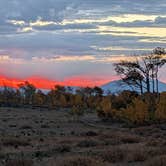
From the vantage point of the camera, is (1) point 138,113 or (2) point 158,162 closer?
(2) point 158,162

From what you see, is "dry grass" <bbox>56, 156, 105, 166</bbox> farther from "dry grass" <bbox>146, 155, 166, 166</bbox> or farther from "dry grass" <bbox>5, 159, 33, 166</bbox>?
"dry grass" <bbox>146, 155, 166, 166</bbox>

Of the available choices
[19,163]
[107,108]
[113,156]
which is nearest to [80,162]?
[19,163]

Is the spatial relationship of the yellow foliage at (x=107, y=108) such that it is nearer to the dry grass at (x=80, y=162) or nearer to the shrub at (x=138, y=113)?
the shrub at (x=138, y=113)

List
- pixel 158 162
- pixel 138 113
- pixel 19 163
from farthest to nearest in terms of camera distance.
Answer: pixel 138 113, pixel 19 163, pixel 158 162

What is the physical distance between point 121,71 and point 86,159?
39899 mm

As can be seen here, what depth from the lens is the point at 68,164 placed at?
1524 cm

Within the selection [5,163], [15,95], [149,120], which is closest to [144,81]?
[149,120]

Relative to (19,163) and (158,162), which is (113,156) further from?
(19,163)

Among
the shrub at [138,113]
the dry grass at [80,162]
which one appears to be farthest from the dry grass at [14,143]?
the shrub at [138,113]

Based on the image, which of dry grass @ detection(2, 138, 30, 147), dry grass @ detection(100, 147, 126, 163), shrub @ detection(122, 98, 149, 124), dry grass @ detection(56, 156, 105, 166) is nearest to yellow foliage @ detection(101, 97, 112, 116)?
shrub @ detection(122, 98, 149, 124)

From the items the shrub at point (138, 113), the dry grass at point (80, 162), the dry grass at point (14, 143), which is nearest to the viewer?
the dry grass at point (80, 162)

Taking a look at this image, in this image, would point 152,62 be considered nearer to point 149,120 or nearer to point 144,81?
point 144,81

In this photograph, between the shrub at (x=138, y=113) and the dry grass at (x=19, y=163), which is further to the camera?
the shrub at (x=138, y=113)

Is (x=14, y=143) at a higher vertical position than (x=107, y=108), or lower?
lower
